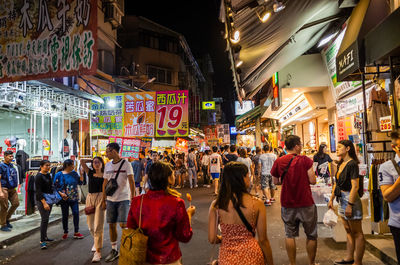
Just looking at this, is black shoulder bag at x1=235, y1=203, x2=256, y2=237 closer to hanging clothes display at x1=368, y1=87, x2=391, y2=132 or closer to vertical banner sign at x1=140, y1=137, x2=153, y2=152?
hanging clothes display at x1=368, y1=87, x2=391, y2=132

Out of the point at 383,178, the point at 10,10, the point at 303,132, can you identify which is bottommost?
the point at 383,178

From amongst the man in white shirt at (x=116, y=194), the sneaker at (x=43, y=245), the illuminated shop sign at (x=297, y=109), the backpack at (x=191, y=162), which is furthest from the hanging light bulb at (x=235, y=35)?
the backpack at (x=191, y=162)

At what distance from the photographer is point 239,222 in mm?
2521

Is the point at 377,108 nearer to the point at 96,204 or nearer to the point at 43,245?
the point at 96,204

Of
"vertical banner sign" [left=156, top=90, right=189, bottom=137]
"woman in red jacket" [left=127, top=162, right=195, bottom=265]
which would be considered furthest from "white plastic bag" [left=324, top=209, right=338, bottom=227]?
"vertical banner sign" [left=156, top=90, right=189, bottom=137]

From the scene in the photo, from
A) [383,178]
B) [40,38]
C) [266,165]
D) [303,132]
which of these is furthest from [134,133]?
[383,178]

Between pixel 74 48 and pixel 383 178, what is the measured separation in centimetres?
606

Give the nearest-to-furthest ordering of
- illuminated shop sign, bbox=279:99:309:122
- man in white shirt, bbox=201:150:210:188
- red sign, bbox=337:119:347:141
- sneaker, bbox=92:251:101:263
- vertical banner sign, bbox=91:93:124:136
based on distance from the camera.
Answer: sneaker, bbox=92:251:101:263, red sign, bbox=337:119:347:141, illuminated shop sign, bbox=279:99:309:122, vertical banner sign, bbox=91:93:124:136, man in white shirt, bbox=201:150:210:188

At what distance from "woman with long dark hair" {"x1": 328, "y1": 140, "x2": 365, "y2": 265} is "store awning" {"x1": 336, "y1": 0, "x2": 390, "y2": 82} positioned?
1.64 meters

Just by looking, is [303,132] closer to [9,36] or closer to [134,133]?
[134,133]

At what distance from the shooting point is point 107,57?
21.2 meters

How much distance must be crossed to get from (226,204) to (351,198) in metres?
2.71

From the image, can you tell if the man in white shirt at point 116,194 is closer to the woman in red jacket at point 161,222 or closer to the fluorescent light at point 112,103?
the woman in red jacket at point 161,222

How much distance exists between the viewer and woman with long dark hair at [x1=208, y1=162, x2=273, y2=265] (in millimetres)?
2475
